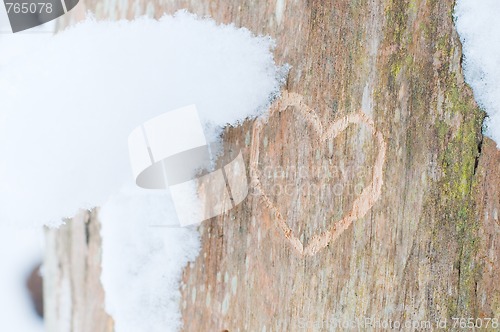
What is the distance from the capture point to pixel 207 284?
100 cm

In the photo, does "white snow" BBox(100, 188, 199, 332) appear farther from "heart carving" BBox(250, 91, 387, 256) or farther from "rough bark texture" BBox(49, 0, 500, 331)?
"heart carving" BBox(250, 91, 387, 256)

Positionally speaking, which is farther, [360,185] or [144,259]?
[144,259]

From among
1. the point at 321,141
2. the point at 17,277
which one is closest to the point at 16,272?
the point at 17,277

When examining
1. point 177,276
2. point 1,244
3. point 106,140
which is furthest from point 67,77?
point 1,244

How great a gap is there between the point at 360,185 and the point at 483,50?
1.01ft

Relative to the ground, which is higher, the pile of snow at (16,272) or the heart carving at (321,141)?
the heart carving at (321,141)

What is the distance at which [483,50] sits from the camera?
84 centimetres

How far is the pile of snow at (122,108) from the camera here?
0.96 m

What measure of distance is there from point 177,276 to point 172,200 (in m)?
0.16

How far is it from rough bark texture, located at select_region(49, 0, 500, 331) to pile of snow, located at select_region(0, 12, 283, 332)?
5 centimetres

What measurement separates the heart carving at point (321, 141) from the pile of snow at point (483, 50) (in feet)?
0.59

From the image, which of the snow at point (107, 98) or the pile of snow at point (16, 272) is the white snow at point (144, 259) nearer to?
the snow at point (107, 98)

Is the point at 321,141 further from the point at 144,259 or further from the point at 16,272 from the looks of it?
the point at 16,272

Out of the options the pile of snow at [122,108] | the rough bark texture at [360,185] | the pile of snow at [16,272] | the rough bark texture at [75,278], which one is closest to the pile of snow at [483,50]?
the rough bark texture at [360,185]
